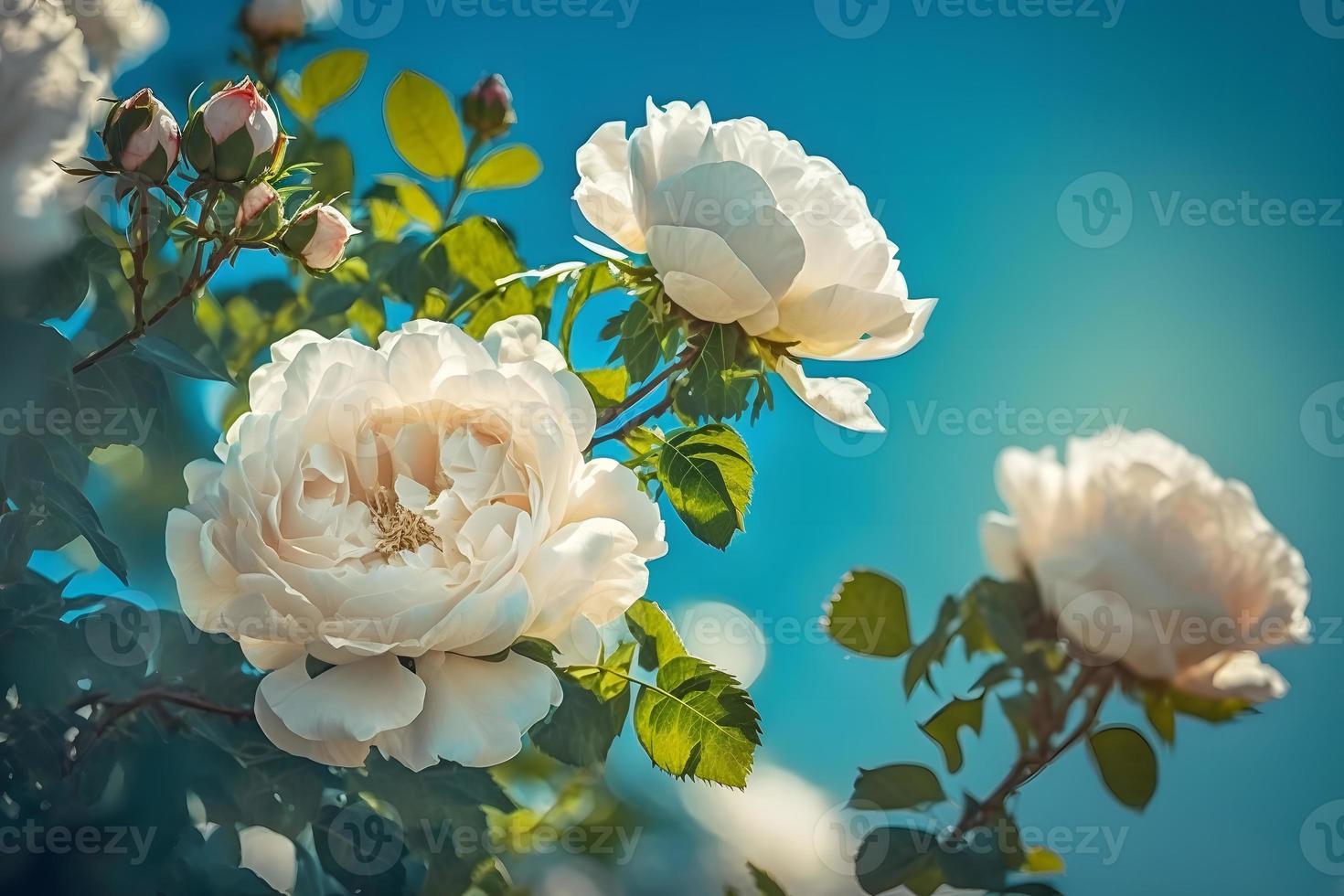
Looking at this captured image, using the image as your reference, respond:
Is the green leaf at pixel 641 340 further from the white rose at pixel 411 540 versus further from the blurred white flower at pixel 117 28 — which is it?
the blurred white flower at pixel 117 28

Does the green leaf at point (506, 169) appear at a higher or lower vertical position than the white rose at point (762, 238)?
higher

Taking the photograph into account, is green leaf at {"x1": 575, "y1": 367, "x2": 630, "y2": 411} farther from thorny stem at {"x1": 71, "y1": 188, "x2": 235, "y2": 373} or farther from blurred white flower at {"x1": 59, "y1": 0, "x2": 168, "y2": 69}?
blurred white flower at {"x1": 59, "y1": 0, "x2": 168, "y2": 69}

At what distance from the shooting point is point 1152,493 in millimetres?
339

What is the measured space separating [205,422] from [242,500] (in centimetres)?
17

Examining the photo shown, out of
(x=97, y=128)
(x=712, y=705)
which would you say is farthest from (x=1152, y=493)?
(x=97, y=128)

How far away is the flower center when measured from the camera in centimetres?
31

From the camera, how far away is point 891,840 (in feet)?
1.15

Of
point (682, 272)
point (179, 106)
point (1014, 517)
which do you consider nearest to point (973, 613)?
point (1014, 517)

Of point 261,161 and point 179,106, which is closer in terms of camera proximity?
point 261,161

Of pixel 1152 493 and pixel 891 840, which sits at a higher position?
pixel 1152 493

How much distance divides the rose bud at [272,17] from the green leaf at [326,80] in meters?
0.02

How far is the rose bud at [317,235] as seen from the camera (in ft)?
1.14

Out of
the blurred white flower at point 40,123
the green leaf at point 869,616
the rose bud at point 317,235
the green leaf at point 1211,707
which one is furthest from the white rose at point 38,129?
the green leaf at point 1211,707

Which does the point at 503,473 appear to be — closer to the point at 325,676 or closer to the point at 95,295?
the point at 325,676
